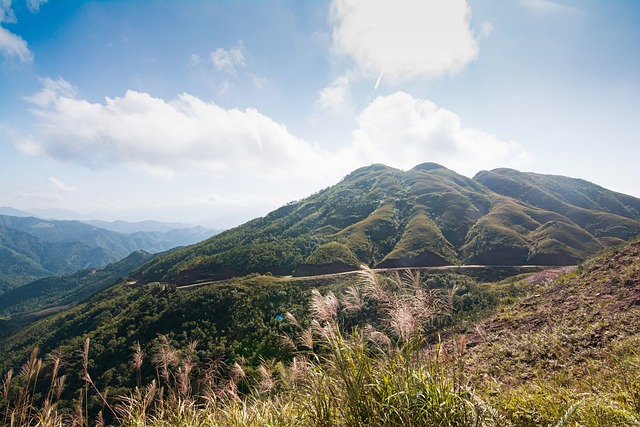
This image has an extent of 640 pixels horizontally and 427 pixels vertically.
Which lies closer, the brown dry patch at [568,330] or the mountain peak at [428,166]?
the brown dry patch at [568,330]

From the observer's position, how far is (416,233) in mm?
80750

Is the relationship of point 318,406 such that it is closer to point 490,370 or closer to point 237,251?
point 490,370

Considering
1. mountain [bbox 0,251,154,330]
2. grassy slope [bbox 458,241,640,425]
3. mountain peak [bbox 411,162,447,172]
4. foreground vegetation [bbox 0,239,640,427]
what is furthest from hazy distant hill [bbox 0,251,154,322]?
mountain peak [bbox 411,162,447,172]

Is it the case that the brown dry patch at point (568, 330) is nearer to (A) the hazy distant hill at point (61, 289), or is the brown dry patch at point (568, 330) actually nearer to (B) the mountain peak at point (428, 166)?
(A) the hazy distant hill at point (61, 289)

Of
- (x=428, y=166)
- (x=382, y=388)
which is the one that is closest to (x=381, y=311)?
(x=382, y=388)

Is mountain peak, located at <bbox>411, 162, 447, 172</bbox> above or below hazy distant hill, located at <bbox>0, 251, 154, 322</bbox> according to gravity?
above

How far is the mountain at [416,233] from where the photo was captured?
6888cm

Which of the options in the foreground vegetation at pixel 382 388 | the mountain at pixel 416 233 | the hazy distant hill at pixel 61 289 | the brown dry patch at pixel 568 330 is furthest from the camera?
the hazy distant hill at pixel 61 289

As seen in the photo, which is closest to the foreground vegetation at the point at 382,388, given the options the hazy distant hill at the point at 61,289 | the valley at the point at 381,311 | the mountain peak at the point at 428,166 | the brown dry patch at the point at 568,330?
Result: the valley at the point at 381,311

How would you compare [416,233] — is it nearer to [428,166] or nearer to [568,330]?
[568,330]

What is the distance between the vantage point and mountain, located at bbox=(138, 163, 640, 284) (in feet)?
226

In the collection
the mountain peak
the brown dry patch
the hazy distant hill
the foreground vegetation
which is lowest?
the hazy distant hill

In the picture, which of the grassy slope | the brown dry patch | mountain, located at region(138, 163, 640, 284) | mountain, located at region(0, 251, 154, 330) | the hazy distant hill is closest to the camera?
the grassy slope

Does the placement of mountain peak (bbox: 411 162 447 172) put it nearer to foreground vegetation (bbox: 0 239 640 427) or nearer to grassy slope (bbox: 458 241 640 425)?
grassy slope (bbox: 458 241 640 425)
